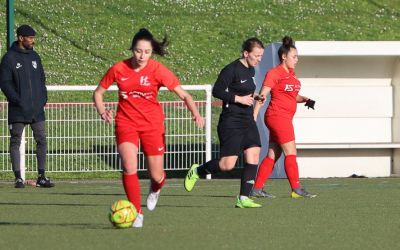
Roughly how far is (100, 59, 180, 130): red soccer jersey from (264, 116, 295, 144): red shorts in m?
4.09

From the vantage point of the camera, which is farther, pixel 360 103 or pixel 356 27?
pixel 356 27

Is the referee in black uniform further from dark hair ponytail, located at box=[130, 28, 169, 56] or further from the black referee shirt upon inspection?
dark hair ponytail, located at box=[130, 28, 169, 56]

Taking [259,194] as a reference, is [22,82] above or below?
above

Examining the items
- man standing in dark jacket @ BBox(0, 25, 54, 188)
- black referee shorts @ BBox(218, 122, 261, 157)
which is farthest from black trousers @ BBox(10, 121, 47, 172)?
black referee shorts @ BBox(218, 122, 261, 157)

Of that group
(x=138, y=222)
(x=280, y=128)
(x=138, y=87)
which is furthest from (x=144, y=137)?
(x=280, y=128)

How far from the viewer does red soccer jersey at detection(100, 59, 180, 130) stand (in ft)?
35.2

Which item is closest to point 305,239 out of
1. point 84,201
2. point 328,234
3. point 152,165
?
point 328,234

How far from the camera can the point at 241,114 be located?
13305mm

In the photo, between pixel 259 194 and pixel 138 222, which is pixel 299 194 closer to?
pixel 259 194

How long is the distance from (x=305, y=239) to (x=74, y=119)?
11.5 m

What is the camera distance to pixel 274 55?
63.9 ft

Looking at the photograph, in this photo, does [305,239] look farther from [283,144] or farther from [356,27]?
[356,27]

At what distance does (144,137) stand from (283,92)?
4132mm

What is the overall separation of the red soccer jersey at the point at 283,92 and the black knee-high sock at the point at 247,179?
1.48 metres
